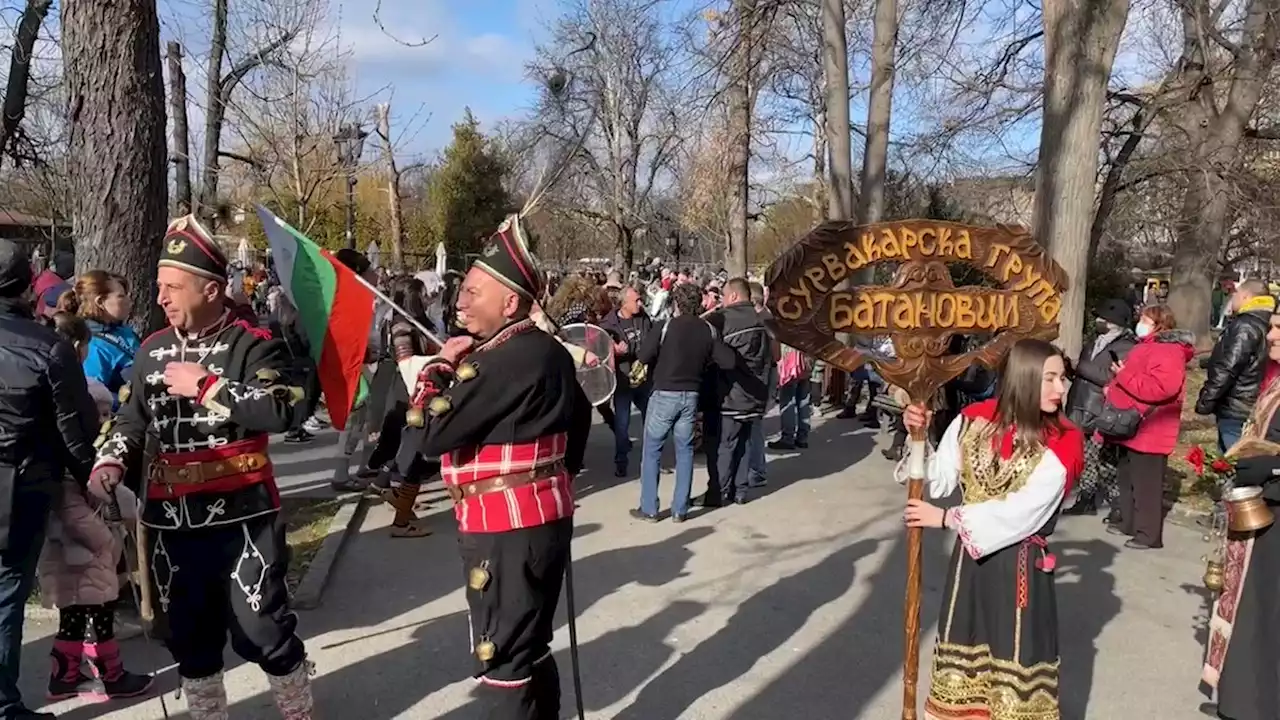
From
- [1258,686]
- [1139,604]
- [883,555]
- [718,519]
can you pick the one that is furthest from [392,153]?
[1258,686]

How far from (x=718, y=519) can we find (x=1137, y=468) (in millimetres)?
3340

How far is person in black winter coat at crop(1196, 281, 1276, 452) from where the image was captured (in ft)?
23.5

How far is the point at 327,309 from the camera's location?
381 centimetres

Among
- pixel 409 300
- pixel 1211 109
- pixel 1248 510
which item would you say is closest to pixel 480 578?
pixel 1248 510

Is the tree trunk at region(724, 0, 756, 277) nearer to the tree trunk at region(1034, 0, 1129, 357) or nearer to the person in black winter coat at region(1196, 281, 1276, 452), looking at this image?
the tree trunk at region(1034, 0, 1129, 357)

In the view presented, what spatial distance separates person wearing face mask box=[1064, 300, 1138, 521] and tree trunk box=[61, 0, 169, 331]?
22.4 feet

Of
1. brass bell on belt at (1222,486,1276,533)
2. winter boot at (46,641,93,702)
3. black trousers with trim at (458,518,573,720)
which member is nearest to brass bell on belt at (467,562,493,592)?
black trousers with trim at (458,518,573,720)

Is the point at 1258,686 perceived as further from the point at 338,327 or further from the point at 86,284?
the point at 86,284

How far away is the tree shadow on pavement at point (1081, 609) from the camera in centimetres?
471

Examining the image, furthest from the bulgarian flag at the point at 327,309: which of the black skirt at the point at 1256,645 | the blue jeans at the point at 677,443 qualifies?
the blue jeans at the point at 677,443

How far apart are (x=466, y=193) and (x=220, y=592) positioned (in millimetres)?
32964

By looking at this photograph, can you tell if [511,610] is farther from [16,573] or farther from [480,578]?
[16,573]

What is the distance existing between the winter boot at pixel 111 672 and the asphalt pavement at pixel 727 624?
87mm

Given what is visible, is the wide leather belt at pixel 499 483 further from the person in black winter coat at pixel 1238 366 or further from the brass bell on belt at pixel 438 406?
the person in black winter coat at pixel 1238 366
